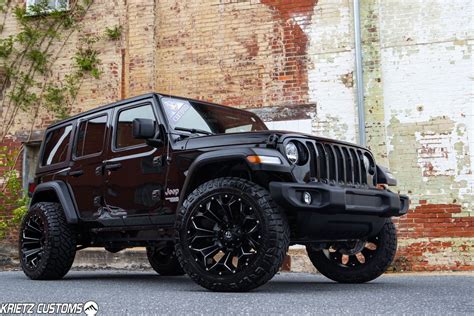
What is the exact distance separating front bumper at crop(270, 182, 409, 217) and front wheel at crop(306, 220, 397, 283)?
24.5 inches

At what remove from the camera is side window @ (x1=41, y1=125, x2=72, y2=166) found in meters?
7.35

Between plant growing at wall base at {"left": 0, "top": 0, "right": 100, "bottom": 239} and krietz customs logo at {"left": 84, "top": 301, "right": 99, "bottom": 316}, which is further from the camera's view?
plant growing at wall base at {"left": 0, "top": 0, "right": 100, "bottom": 239}

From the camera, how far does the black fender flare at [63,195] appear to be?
6.60 meters

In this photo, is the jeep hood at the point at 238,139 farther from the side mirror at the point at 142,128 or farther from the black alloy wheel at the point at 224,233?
the black alloy wheel at the point at 224,233

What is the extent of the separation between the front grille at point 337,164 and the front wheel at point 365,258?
1.83 feet

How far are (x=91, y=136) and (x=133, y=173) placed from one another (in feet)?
3.85

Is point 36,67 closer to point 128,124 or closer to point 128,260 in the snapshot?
point 128,260

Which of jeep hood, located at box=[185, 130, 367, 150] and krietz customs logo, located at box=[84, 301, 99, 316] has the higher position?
jeep hood, located at box=[185, 130, 367, 150]

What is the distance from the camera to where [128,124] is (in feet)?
21.1

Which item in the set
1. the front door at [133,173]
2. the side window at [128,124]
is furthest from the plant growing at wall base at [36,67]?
the front door at [133,173]

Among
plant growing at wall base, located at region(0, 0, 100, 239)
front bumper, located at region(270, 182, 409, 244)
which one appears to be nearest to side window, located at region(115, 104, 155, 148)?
front bumper, located at region(270, 182, 409, 244)

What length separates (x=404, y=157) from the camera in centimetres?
995

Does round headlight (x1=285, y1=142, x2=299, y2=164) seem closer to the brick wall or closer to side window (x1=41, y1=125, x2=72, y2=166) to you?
side window (x1=41, y1=125, x2=72, y2=166)

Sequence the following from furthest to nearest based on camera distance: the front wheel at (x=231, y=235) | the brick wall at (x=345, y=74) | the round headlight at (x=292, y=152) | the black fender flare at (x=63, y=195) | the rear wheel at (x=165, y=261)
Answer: the brick wall at (x=345, y=74) < the rear wheel at (x=165, y=261) < the black fender flare at (x=63, y=195) < the round headlight at (x=292, y=152) < the front wheel at (x=231, y=235)
